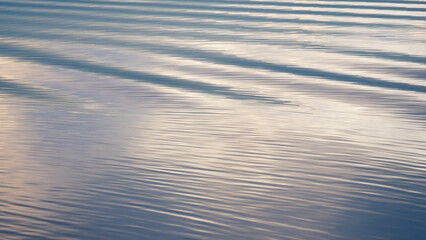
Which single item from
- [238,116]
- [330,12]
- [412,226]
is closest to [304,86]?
[238,116]

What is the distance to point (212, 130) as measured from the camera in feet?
3.43

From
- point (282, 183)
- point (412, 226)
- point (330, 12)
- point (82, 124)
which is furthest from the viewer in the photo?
point (330, 12)

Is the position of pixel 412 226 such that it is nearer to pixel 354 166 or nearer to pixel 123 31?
pixel 354 166

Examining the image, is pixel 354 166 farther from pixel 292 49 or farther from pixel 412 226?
pixel 292 49

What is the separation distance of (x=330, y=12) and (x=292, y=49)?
0.61m

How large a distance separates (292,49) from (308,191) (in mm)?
825

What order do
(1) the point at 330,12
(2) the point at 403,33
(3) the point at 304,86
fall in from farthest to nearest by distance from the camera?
1. (1) the point at 330,12
2. (2) the point at 403,33
3. (3) the point at 304,86

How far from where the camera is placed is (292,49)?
1.59 metres

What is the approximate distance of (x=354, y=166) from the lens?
35.6 inches

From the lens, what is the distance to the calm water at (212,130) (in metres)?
0.75

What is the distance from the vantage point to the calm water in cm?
75

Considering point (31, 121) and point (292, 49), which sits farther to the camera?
point (292, 49)

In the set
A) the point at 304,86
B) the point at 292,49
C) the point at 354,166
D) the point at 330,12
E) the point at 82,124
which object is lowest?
the point at 354,166

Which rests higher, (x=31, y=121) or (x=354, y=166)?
(x=31, y=121)
